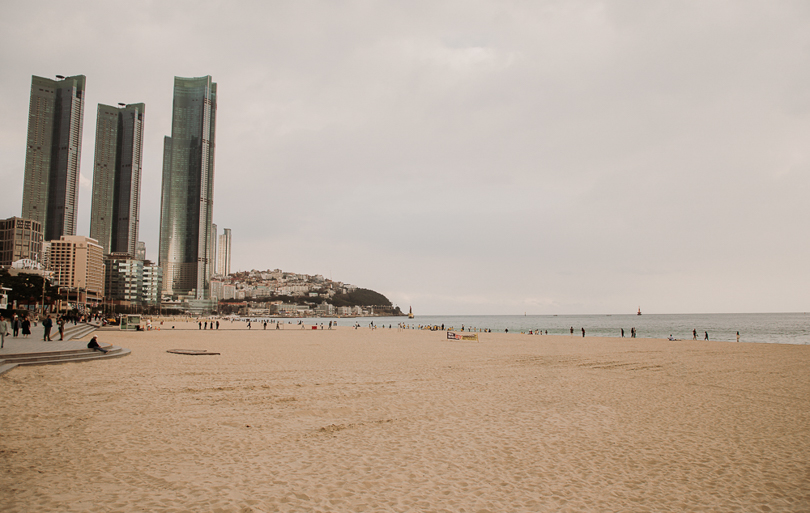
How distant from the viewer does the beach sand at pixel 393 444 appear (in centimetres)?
505

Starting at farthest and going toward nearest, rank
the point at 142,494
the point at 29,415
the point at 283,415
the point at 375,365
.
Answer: the point at 375,365, the point at 283,415, the point at 29,415, the point at 142,494

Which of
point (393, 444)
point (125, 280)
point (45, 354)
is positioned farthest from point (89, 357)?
point (125, 280)

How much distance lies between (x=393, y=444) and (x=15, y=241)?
7376 inches

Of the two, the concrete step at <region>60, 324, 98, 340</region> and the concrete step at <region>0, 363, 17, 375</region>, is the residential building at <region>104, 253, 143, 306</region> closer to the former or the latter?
the concrete step at <region>60, 324, 98, 340</region>

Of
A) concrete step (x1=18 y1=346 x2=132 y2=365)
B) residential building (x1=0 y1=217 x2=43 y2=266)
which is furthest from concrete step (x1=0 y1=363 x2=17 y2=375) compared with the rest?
residential building (x1=0 y1=217 x2=43 y2=266)

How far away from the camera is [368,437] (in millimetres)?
7430

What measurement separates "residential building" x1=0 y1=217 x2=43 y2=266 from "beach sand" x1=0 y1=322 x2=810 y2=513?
577 ft

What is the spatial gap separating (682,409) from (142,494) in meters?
10.5

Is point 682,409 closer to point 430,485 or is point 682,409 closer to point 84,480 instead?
point 430,485

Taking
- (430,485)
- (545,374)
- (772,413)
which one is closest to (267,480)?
(430,485)

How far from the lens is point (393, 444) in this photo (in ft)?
23.2

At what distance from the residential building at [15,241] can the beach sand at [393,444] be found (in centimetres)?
17581

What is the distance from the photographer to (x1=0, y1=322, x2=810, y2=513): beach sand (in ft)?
16.6

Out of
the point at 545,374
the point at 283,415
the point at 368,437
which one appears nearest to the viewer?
the point at 368,437
